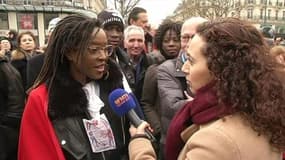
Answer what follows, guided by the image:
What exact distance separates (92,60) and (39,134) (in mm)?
537

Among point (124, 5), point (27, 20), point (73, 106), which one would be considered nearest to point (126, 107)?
point (73, 106)

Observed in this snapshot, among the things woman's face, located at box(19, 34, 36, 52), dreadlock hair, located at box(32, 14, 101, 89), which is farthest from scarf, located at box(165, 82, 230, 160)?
woman's face, located at box(19, 34, 36, 52)

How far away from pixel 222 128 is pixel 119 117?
0.92 meters

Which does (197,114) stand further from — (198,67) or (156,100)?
(156,100)

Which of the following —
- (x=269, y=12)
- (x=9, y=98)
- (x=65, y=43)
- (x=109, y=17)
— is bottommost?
(x=9, y=98)

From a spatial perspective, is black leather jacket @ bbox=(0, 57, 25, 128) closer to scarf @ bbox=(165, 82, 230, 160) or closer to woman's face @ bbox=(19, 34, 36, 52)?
scarf @ bbox=(165, 82, 230, 160)

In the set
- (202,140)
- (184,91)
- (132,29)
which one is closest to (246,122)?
(202,140)

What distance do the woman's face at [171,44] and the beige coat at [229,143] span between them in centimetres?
195

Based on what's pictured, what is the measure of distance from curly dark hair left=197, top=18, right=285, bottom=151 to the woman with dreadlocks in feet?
2.77

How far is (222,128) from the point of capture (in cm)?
136

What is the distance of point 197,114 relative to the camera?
61.0 inches

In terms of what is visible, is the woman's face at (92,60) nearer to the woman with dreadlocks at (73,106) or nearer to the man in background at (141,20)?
the woman with dreadlocks at (73,106)

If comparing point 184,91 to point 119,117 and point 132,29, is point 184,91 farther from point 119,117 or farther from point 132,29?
point 132,29

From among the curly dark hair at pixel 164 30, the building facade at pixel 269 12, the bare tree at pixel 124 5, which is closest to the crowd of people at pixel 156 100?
the curly dark hair at pixel 164 30
